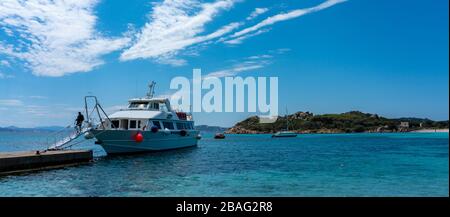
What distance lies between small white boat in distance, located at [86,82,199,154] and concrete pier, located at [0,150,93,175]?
6.97m

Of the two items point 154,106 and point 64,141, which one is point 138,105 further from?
point 64,141

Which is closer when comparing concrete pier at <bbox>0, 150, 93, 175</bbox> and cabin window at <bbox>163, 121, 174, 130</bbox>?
concrete pier at <bbox>0, 150, 93, 175</bbox>

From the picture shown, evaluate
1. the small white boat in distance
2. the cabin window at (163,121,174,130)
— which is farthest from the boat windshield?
the cabin window at (163,121,174,130)

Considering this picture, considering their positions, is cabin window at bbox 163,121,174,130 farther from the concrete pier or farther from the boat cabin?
the concrete pier

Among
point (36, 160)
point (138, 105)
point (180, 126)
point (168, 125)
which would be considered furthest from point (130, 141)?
point (36, 160)

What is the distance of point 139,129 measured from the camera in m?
39.3

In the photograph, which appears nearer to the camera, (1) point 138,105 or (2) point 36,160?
(2) point 36,160

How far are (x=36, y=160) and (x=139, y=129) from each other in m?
15.0

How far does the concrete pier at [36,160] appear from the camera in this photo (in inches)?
890

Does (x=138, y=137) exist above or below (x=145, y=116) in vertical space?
below

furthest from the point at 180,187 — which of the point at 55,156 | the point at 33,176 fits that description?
the point at 55,156

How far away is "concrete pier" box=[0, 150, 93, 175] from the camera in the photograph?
74.1ft
